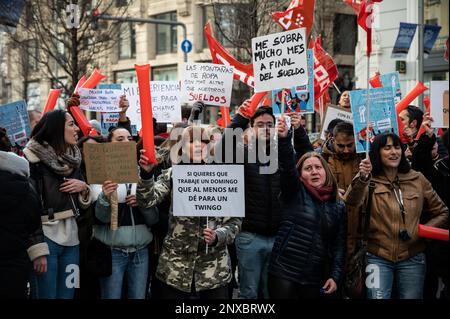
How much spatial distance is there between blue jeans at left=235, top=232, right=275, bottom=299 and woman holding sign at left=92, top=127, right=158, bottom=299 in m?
0.80

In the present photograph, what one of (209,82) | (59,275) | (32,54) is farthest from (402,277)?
(32,54)

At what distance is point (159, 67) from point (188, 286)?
1132 inches

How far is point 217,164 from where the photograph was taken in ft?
16.9

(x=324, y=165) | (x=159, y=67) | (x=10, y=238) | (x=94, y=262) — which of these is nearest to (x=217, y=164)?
(x=324, y=165)

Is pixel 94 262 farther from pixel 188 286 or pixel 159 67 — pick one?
pixel 159 67

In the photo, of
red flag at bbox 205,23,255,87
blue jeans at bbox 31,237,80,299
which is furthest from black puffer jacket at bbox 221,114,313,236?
red flag at bbox 205,23,255,87

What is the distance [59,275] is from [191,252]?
1.19 metres

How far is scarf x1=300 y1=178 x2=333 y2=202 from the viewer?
16.6 feet

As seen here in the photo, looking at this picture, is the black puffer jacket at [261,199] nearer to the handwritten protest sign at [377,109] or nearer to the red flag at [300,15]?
the handwritten protest sign at [377,109]

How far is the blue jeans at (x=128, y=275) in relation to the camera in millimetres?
5449

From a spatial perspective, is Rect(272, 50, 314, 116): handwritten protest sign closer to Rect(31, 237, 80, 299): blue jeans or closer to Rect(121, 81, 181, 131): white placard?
Rect(121, 81, 181, 131): white placard

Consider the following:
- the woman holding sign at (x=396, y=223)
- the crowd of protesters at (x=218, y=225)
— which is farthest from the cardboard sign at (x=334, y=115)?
the woman holding sign at (x=396, y=223)

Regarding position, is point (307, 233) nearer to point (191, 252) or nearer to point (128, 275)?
point (191, 252)

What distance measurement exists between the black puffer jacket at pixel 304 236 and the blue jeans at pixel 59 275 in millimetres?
1596
